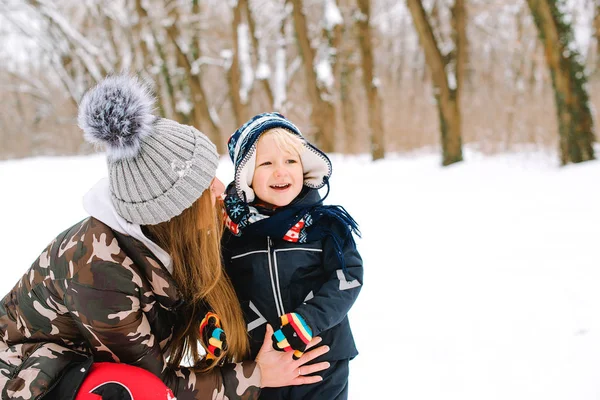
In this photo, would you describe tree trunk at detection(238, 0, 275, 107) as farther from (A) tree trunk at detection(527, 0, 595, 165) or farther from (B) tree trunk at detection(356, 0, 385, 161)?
(A) tree trunk at detection(527, 0, 595, 165)

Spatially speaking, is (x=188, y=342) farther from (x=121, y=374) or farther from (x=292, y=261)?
(x=292, y=261)

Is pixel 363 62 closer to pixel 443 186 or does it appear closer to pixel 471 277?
pixel 443 186

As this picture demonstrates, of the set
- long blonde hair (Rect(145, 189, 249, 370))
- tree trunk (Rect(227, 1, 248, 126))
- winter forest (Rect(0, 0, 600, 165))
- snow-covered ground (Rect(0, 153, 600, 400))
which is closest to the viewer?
long blonde hair (Rect(145, 189, 249, 370))

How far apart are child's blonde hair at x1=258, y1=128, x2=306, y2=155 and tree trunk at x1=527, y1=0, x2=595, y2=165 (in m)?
5.18

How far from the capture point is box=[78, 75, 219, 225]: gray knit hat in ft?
5.07

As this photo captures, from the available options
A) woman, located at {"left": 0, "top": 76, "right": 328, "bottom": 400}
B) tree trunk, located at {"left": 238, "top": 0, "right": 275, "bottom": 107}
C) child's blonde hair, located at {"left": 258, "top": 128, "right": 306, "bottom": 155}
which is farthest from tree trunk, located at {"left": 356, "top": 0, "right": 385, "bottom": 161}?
woman, located at {"left": 0, "top": 76, "right": 328, "bottom": 400}

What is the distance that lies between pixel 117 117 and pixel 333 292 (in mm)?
947

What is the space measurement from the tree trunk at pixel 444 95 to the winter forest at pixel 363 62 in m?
0.02

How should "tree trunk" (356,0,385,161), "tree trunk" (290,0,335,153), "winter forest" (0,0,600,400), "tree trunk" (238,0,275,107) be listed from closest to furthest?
"winter forest" (0,0,600,400)
"tree trunk" (356,0,385,161)
"tree trunk" (290,0,335,153)
"tree trunk" (238,0,275,107)

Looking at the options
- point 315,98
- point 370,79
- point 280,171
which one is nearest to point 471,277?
point 280,171

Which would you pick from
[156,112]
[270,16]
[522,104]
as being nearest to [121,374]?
[156,112]

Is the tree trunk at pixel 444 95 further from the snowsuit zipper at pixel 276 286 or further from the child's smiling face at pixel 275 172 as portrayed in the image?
the snowsuit zipper at pixel 276 286

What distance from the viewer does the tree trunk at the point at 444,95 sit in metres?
7.97

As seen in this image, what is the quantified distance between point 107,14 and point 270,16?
553 centimetres
